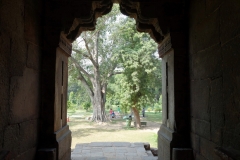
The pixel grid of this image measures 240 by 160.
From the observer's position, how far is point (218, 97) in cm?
202

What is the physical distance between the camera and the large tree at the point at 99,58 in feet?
58.5

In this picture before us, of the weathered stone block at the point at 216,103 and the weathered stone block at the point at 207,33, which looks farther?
the weathered stone block at the point at 207,33

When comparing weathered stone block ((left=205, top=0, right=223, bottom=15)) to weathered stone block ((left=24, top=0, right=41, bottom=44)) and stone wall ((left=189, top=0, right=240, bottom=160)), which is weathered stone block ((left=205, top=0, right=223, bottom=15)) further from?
weathered stone block ((left=24, top=0, right=41, bottom=44))

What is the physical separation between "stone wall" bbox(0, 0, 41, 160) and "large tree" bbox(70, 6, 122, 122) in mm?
14963

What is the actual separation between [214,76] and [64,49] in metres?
2.10

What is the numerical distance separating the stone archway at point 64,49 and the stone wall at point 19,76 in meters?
0.14

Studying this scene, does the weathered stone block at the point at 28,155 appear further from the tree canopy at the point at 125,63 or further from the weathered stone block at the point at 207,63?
the tree canopy at the point at 125,63

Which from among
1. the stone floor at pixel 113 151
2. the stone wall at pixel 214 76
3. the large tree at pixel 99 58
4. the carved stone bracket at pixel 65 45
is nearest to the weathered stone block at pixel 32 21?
the carved stone bracket at pixel 65 45

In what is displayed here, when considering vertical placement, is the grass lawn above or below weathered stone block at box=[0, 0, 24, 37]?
below

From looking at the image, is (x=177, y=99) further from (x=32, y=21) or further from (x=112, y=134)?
(x=112, y=134)

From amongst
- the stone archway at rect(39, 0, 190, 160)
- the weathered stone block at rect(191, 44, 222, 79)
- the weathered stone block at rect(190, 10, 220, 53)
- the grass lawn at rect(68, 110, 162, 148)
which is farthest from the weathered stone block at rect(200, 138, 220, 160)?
the grass lawn at rect(68, 110, 162, 148)

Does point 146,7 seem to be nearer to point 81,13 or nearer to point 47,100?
point 81,13

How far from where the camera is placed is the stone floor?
490cm

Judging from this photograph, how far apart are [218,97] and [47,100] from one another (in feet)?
6.69
